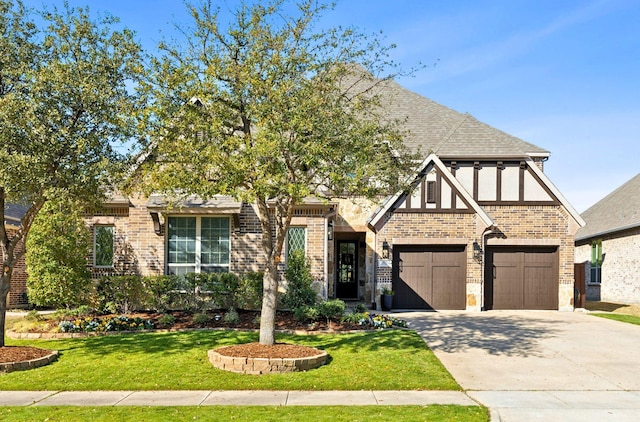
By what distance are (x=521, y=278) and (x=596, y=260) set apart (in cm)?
1026

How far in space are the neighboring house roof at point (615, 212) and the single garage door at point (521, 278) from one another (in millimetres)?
6319

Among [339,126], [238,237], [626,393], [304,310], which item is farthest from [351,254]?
[626,393]

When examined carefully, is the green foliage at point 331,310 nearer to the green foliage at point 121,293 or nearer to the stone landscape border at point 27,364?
the green foliage at point 121,293

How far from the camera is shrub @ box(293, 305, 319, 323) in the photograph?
14328 mm

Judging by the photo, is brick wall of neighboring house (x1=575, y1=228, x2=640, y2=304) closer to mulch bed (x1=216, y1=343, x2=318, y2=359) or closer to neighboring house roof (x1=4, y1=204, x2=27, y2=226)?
mulch bed (x1=216, y1=343, x2=318, y2=359)

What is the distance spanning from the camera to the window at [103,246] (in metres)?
18.0

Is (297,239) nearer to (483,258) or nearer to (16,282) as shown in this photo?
(483,258)

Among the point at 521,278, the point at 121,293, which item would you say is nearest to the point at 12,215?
the point at 121,293

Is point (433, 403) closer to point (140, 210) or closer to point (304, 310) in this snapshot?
point (304, 310)

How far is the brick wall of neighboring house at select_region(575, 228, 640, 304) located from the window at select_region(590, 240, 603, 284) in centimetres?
25

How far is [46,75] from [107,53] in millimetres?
1335

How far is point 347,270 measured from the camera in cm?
2319

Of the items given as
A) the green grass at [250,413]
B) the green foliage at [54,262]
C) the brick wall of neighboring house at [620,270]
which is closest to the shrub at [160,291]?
the green foliage at [54,262]

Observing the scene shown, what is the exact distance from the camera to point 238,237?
1748 centimetres
